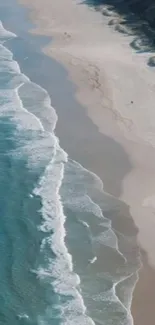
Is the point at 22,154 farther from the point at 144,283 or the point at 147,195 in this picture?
the point at 144,283

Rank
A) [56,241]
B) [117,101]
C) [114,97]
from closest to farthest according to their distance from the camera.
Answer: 1. [56,241]
2. [117,101]
3. [114,97]

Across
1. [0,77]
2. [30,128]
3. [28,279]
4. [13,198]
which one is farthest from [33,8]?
[28,279]

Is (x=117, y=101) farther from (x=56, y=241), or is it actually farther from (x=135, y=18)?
(x=135, y=18)

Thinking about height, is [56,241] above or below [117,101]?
above

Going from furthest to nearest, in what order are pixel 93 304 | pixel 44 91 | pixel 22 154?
pixel 44 91 → pixel 22 154 → pixel 93 304

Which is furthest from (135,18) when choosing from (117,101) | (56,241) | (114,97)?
(56,241)

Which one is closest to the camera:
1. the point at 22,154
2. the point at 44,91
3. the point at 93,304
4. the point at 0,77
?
the point at 93,304

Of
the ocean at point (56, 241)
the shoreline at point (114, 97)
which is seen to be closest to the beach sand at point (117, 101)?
the shoreline at point (114, 97)
